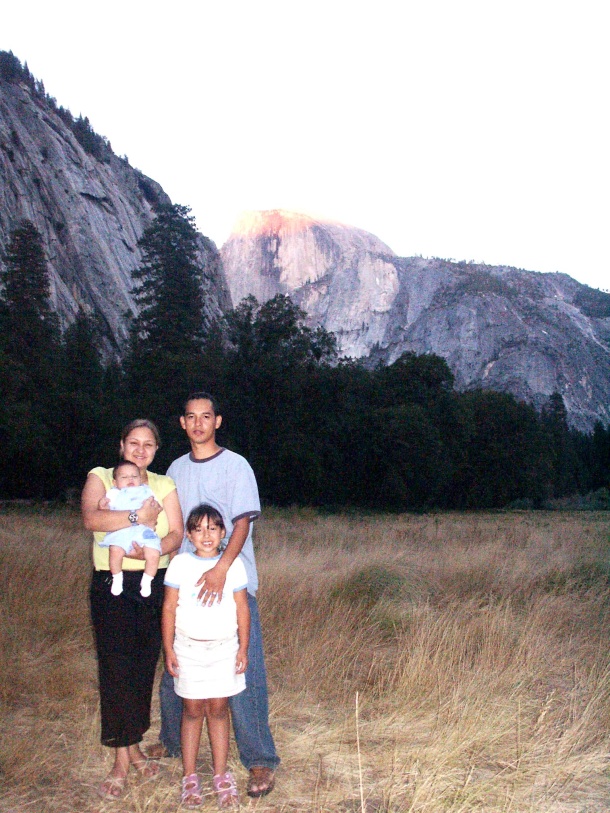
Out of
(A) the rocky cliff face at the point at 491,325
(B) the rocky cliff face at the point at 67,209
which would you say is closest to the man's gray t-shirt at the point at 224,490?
(B) the rocky cliff face at the point at 67,209

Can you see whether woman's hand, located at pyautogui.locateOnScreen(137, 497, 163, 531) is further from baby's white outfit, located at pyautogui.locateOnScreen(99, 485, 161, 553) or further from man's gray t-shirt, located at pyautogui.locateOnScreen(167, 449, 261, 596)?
man's gray t-shirt, located at pyautogui.locateOnScreen(167, 449, 261, 596)

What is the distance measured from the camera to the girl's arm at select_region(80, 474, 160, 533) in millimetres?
3682

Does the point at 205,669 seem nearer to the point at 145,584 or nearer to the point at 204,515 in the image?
the point at 145,584

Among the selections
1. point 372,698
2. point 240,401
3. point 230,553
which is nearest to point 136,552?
point 230,553

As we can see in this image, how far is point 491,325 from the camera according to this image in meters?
159

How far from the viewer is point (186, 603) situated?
368 centimetres

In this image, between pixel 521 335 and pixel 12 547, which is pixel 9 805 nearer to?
pixel 12 547

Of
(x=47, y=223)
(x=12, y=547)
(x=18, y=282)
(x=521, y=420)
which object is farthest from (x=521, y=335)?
(x=12, y=547)

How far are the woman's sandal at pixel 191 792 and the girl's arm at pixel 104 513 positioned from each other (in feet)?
4.09

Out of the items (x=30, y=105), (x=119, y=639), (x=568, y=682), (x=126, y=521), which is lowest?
(x=568, y=682)

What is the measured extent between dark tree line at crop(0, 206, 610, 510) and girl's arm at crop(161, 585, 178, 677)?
2814 cm

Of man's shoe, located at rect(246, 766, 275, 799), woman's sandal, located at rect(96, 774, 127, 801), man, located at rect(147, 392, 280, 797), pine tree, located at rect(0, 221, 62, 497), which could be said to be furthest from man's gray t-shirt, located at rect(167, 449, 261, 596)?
pine tree, located at rect(0, 221, 62, 497)

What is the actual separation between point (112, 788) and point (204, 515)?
4.60ft

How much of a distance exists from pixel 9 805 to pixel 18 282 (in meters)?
40.2
